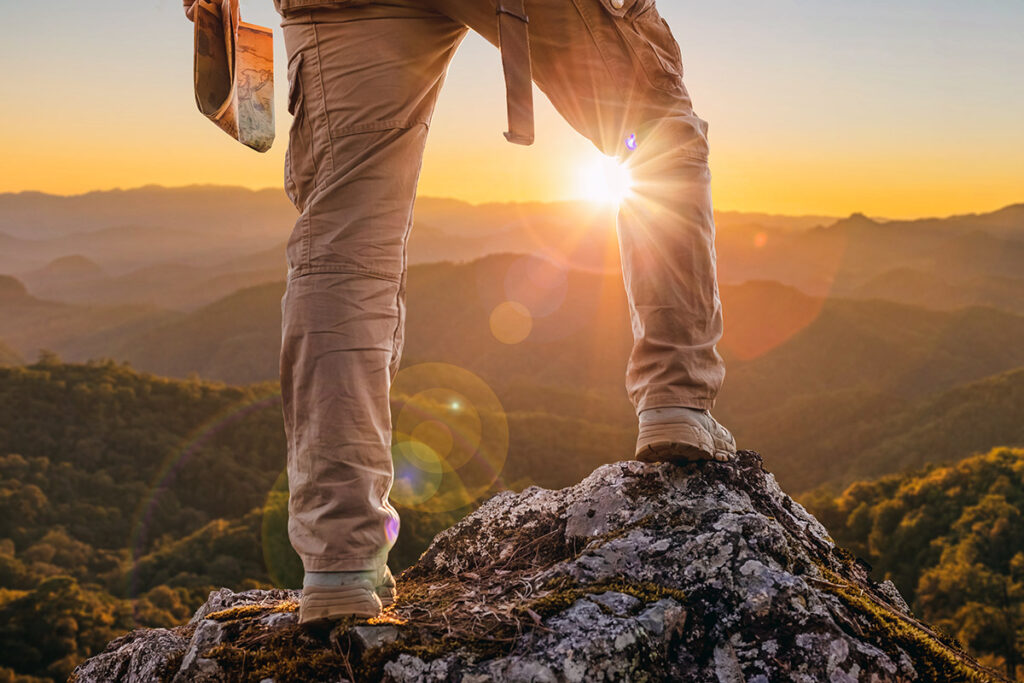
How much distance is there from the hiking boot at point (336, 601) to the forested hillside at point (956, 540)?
27993 mm

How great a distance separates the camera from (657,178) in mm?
2264

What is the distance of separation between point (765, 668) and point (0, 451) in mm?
47180

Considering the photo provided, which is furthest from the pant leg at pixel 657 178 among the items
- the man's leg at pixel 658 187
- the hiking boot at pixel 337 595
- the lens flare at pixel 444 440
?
the lens flare at pixel 444 440

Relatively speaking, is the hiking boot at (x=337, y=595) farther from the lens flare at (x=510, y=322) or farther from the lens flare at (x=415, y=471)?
the lens flare at (x=510, y=322)

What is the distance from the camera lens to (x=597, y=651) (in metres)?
1.81

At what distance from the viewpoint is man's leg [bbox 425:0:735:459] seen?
2.19m

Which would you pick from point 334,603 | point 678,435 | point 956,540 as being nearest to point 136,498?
point 956,540

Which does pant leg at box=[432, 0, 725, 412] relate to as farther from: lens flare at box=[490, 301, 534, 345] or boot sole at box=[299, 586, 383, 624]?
lens flare at box=[490, 301, 534, 345]

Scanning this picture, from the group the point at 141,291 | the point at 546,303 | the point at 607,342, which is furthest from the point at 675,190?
the point at 141,291

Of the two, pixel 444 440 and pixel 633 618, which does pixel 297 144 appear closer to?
pixel 633 618

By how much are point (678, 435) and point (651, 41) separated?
3.60 feet

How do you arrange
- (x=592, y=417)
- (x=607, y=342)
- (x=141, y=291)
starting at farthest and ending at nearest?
1. (x=141, y=291)
2. (x=607, y=342)
3. (x=592, y=417)

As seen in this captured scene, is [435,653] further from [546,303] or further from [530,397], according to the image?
[546,303]

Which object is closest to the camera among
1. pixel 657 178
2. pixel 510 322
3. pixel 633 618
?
pixel 633 618
